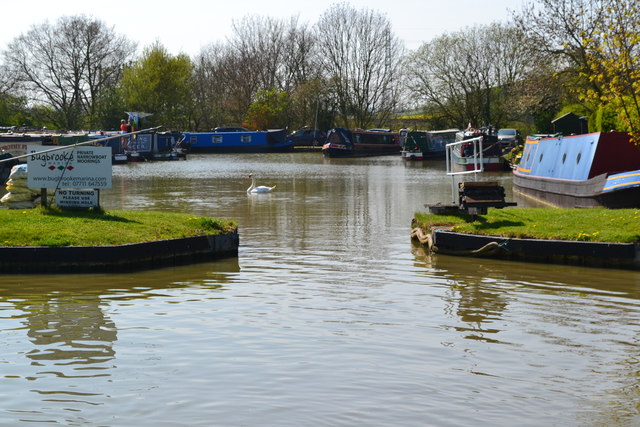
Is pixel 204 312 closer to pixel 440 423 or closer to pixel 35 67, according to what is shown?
pixel 440 423

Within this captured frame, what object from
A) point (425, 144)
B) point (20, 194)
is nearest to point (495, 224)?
point (20, 194)

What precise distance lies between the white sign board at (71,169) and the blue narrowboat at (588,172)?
11.8 meters

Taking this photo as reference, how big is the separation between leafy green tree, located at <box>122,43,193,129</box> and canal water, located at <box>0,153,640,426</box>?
74.5 metres

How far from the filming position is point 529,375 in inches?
322

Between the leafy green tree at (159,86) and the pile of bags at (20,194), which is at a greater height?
the leafy green tree at (159,86)

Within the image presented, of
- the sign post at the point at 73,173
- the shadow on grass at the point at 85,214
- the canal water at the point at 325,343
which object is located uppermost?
the sign post at the point at 73,173

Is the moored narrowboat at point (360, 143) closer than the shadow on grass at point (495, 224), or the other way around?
the shadow on grass at point (495, 224)

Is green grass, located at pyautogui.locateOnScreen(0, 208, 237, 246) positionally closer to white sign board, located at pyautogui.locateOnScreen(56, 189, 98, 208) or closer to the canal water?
white sign board, located at pyautogui.locateOnScreen(56, 189, 98, 208)

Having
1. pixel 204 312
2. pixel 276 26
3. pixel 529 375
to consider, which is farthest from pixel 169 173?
pixel 276 26

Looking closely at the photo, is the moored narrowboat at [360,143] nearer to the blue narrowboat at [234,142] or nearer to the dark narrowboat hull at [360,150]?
the dark narrowboat hull at [360,150]

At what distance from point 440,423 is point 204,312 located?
472 cm

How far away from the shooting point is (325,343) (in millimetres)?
9320

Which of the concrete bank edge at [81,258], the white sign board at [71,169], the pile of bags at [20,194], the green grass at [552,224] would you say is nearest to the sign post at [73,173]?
the white sign board at [71,169]

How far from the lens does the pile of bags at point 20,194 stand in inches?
694
